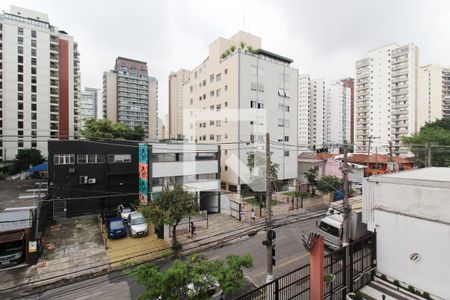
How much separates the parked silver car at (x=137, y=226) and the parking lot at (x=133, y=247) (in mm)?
359

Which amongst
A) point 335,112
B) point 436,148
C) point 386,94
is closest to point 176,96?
point 335,112

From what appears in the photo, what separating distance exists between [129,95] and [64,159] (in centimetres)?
6797

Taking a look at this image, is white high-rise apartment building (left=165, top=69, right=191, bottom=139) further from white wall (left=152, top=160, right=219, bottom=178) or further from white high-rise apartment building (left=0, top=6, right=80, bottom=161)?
white wall (left=152, top=160, right=219, bottom=178)

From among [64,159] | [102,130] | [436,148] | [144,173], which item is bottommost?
[144,173]

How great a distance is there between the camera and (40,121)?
48.5 metres

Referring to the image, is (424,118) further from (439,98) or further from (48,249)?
(48,249)

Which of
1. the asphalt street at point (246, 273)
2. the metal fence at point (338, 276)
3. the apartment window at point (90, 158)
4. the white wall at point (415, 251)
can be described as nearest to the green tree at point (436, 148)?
the asphalt street at point (246, 273)

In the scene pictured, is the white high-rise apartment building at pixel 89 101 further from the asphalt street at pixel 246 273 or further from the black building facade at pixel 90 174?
the asphalt street at pixel 246 273

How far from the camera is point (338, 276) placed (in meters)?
9.76

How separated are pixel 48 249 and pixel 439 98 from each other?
88.7 meters

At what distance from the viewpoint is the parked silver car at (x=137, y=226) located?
685 inches

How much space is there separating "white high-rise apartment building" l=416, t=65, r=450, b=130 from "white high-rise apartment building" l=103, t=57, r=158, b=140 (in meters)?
82.0

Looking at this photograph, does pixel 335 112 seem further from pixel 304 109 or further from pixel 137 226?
pixel 137 226

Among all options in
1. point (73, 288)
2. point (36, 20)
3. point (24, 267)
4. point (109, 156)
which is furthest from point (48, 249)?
point (36, 20)
